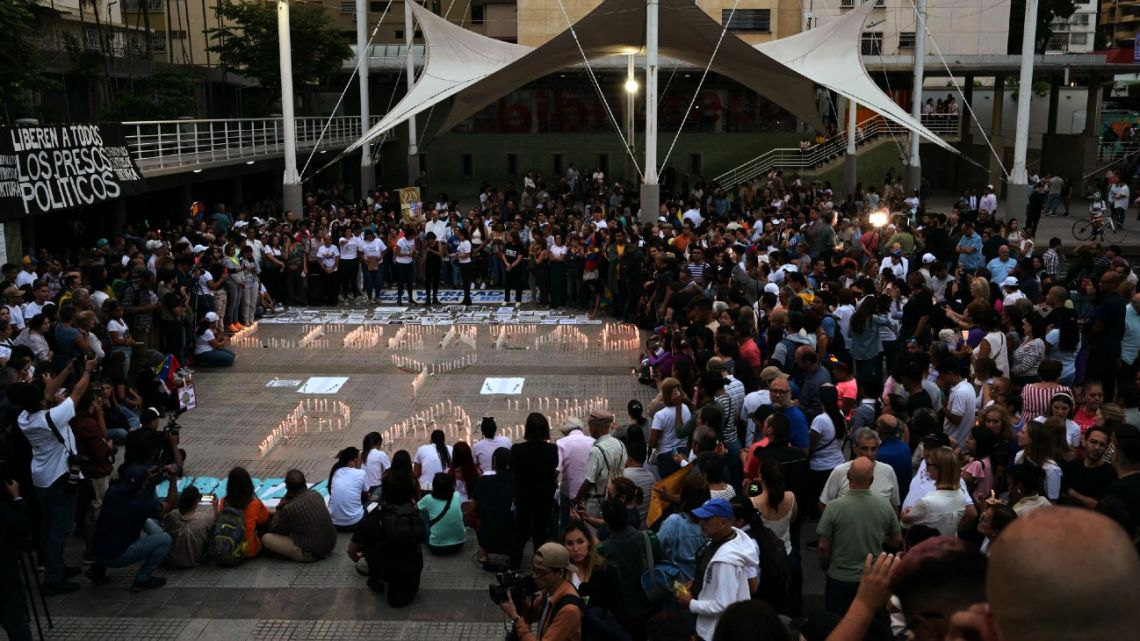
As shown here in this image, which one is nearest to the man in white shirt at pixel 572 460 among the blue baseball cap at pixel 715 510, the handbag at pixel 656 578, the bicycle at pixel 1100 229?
the handbag at pixel 656 578

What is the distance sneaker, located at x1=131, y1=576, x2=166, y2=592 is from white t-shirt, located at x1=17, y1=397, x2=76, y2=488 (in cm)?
98

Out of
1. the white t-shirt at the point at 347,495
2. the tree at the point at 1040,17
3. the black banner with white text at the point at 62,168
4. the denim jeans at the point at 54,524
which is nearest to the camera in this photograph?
the denim jeans at the point at 54,524

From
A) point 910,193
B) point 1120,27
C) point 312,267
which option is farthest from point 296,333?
point 1120,27

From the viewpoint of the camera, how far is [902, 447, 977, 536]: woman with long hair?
601 cm

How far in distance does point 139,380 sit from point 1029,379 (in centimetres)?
940

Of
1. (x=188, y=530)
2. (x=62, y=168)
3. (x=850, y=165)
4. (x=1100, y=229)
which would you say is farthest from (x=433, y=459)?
(x=850, y=165)

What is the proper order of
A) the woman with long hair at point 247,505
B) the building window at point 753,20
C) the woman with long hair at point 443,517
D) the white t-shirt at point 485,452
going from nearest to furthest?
the woman with long hair at point 443,517 → the woman with long hair at point 247,505 → the white t-shirt at point 485,452 → the building window at point 753,20

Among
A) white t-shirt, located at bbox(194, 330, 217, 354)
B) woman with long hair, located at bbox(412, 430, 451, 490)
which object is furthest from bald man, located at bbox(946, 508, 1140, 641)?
white t-shirt, located at bbox(194, 330, 217, 354)

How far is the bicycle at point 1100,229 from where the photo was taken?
23922 mm

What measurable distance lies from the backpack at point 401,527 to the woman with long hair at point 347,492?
1.45 meters

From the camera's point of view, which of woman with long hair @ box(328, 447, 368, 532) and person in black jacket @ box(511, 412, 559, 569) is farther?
woman with long hair @ box(328, 447, 368, 532)

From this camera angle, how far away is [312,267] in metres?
18.8

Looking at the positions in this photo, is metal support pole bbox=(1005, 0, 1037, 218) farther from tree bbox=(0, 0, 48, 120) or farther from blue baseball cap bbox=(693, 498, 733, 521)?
tree bbox=(0, 0, 48, 120)

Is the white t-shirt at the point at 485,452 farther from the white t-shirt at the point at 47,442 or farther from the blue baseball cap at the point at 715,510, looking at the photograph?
the blue baseball cap at the point at 715,510
